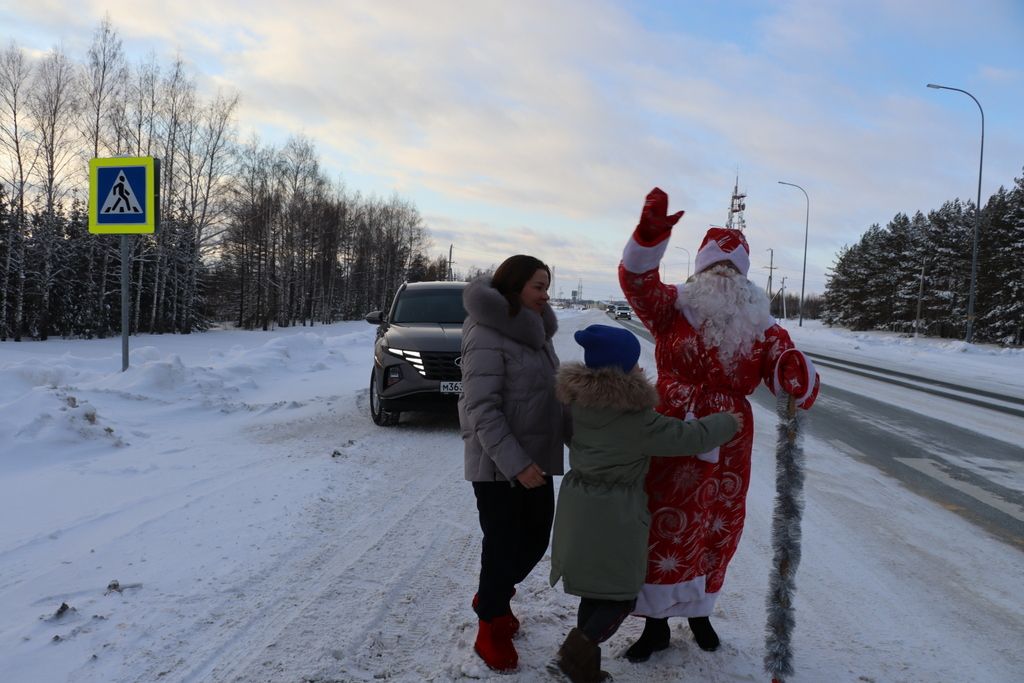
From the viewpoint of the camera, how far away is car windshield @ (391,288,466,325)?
8.31m

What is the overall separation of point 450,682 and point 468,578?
103 centimetres

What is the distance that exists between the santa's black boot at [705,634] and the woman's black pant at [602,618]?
52 centimetres

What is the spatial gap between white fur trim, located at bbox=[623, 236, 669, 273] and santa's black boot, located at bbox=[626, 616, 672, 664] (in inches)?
59.6

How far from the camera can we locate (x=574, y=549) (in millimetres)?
2512

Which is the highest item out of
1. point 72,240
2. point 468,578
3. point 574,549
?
point 72,240

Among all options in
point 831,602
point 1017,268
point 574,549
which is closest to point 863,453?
point 831,602

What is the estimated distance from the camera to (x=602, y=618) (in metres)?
2.53

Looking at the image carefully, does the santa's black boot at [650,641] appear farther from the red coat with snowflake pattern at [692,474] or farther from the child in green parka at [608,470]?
the child in green parka at [608,470]

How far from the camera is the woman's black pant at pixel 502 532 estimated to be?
2752 millimetres

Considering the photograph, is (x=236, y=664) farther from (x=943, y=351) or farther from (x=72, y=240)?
(x=943, y=351)

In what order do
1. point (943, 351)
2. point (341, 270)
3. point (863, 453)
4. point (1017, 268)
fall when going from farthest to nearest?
point (341, 270) < point (1017, 268) < point (943, 351) < point (863, 453)

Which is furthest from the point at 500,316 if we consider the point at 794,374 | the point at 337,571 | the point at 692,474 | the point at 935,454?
the point at 935,454

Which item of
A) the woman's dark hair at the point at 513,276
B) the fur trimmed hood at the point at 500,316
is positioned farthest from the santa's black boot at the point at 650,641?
the woman's dark hair at the point at 513,276

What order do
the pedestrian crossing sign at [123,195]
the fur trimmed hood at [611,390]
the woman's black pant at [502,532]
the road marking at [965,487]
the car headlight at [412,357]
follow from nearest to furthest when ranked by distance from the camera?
the fur trimmed hood at [611,390] < the woman's black pant at [502,532] < the road marking at [965,487] < the car headlight at [412,357] < the pedestrian crossing sign at [123,195]
